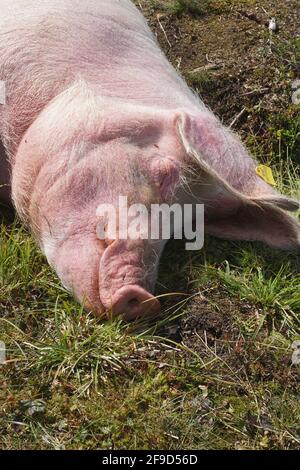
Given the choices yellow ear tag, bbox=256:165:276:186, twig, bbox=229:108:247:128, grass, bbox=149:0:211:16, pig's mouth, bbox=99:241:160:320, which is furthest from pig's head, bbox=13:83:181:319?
grass, bbox=149:0:211:16

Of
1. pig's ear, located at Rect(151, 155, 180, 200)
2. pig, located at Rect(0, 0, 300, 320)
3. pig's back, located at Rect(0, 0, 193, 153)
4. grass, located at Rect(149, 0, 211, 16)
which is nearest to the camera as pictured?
pig, located at Rect(0, 0, 300, 320)

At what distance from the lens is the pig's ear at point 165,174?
14.0 feet

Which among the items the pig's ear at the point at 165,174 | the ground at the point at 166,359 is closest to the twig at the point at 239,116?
the ground at the point at 166,359

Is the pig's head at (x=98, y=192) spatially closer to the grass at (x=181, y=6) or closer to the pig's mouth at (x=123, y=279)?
the pig's mouth at (x=123, y=279)

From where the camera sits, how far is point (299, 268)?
4.64 metres

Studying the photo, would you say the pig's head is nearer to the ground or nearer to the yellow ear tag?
the ground

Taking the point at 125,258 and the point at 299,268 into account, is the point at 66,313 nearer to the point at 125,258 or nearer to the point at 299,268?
the point at 125,258

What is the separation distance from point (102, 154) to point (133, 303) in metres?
0.74

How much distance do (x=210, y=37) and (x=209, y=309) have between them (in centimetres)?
291

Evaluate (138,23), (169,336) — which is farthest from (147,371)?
(138,23)

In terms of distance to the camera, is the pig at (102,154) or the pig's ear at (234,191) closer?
the pig at (102,154)

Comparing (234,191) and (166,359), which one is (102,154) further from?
(166,359)

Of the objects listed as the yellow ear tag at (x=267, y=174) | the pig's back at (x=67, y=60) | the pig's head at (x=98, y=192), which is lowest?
the yellow ear tag at (x=267, y=174)

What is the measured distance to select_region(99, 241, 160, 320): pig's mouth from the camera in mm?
4031
